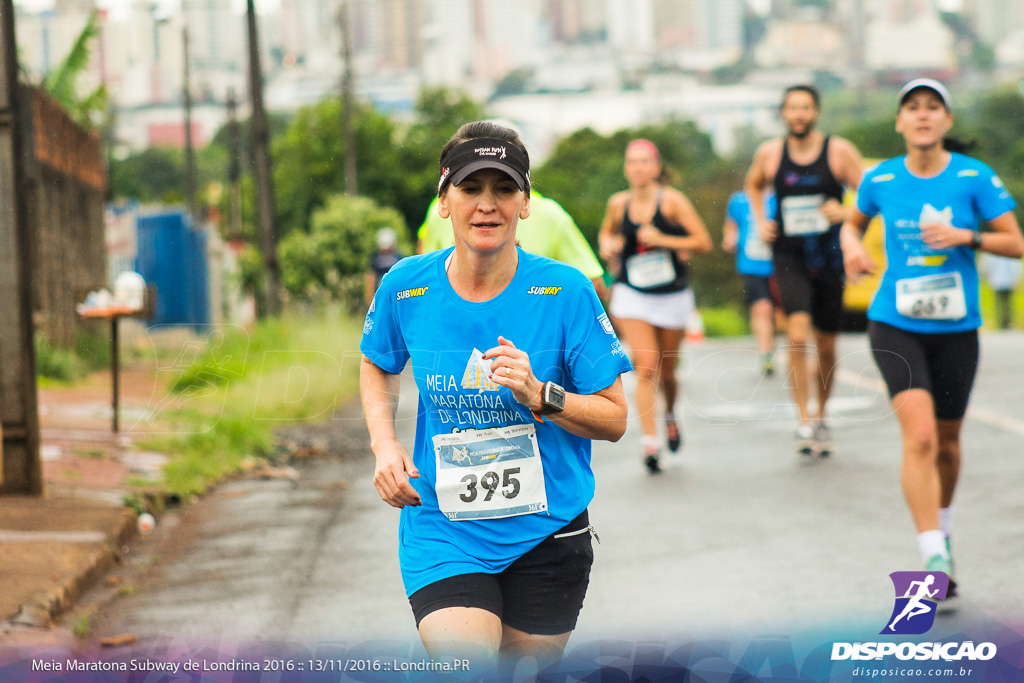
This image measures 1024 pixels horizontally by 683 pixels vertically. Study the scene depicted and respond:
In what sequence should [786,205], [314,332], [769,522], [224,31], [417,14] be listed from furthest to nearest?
[314,332] < [224,31] < [417,14] < [786,205] < [769,522]

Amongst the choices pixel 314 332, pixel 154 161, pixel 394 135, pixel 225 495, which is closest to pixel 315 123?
pixel 394 135

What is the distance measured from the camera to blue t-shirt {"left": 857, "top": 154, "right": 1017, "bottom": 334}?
519cm

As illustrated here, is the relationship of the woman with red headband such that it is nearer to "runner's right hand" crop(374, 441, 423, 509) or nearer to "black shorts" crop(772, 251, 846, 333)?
"black shorts" crop(772, 251, 846, 333)

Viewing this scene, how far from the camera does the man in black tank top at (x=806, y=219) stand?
25.7ft

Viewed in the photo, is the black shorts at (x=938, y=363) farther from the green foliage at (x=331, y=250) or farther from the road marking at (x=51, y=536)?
the green foliage at (x=331, y=250)

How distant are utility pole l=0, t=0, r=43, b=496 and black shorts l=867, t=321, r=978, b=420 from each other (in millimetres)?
4577

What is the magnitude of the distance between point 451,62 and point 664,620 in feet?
22.3

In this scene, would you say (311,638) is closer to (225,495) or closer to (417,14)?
(225,495)

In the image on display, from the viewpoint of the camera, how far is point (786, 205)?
802cm

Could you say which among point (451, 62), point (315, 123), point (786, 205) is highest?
point (315, 123)

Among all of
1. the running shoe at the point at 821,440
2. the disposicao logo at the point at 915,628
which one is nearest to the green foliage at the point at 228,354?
the disposicao logo at the point at 915,628

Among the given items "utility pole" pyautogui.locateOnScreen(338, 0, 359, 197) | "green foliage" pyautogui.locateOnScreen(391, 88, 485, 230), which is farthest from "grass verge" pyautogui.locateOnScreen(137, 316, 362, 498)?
"utility pole" pyautogui.locateOnScreen(338, 0, 359, 197)

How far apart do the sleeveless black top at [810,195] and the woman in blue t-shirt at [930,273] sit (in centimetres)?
248

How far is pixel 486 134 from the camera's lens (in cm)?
298
